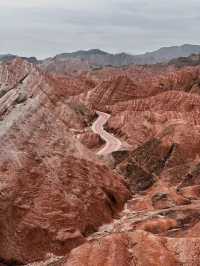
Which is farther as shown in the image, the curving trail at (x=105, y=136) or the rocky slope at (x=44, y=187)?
the curving trail at (x=105, y=136)

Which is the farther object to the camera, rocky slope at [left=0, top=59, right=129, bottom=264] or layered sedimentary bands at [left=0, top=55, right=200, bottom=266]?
rocky slope at [left=0, top=59, right=129, bottom=264]

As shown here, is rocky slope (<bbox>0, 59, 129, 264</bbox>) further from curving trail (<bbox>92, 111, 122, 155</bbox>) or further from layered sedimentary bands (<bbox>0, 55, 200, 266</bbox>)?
curving trail (<bbox>92, 111, 122, 155</bbox>)

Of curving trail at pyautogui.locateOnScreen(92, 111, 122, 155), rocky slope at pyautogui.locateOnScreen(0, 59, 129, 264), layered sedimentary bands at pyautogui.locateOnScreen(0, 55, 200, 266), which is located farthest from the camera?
curving trail at pyautogui.locateOnScreen(92, 111, 122, 155)

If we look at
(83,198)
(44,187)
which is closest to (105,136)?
(83,198)

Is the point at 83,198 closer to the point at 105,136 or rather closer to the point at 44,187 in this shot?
the point at 44,187

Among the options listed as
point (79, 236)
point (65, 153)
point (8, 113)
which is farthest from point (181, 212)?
point (8, 113)

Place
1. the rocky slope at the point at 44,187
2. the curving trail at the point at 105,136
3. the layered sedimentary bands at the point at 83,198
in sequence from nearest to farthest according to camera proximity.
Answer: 1. the layered sedimentary bands at the point at 83,198
2. the rocky slope at the point at 44,187
3. the curving trail at the point at 105,136

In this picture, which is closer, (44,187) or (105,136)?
(44,187)

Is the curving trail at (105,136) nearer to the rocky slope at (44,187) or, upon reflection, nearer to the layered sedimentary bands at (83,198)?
the layered sedimentary bands at (83,198)

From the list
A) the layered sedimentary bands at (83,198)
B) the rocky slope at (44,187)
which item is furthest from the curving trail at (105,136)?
the rocky slope at (44,187)

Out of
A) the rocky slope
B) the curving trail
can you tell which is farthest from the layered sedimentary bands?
the curving trail
